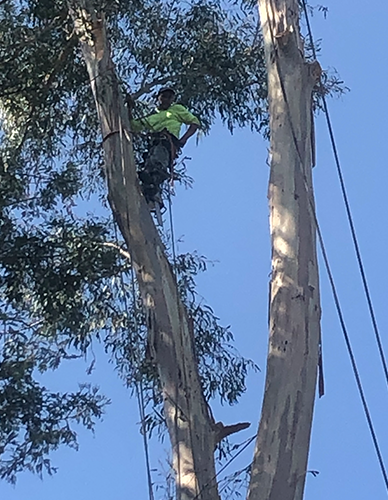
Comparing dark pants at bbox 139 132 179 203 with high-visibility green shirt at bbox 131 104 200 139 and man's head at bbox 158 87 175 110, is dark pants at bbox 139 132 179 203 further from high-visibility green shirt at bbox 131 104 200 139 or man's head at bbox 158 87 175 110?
man's head at bbox 158 87 175 110

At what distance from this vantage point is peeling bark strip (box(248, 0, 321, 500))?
3619mm

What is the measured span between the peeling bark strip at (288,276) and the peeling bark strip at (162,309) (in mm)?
541

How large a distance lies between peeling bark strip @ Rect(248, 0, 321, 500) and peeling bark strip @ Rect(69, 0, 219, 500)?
1.78ft

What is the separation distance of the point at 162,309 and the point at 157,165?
123 cm

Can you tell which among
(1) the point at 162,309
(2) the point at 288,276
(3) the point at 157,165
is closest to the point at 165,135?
(3) the point at 157,165

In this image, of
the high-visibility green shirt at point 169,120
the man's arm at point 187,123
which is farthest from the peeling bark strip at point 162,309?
the man's arm at point 187,123

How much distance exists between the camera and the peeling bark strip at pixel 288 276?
142 inches

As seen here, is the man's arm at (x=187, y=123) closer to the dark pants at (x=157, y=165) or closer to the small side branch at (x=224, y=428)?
the dark pants at (x=157, y=165)

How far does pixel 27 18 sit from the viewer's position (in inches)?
274

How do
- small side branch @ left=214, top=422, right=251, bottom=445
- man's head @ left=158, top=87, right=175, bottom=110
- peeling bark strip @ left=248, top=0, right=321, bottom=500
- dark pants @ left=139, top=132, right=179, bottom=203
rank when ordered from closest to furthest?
peeling bark strip @ left=248, top=0, right=321, bottom=500 < small side branch @ left=214, top=422, right=251, bottom=445 < dark pants @ left=139, top=132, right=179, bottom=203 < man's head @ left=158, top=87, right=175, bottom=110

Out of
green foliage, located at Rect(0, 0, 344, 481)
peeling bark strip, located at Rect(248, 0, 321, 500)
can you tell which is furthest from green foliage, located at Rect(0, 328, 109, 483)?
peeling bark strip, located at Rect(248, 0, 321, 500)

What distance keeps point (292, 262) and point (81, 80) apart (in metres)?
3.29

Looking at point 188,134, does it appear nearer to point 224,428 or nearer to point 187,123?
point 187,123

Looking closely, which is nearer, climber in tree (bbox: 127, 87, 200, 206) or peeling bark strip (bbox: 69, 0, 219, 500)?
peeling bark strip (bbox: 69, 0, 219, 500)
